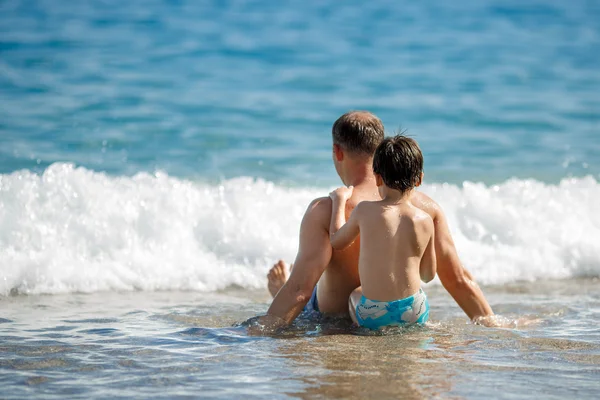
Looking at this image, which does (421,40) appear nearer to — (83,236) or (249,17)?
(249,17)

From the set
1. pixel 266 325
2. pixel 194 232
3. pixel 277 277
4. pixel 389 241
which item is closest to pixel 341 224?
pixel 389 241

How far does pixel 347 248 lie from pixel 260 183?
3.61 metres

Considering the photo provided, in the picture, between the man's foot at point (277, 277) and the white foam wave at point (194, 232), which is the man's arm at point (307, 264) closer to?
the man's foot at point (277, 277)

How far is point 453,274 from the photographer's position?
14.7ft

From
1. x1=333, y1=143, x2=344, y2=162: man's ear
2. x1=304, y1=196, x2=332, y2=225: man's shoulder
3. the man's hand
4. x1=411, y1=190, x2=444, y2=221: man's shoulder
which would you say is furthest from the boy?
the man's hand

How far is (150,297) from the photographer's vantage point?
581 cm

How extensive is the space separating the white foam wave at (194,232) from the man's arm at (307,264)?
6.49 feet

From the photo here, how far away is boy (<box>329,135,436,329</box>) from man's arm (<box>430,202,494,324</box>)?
0.25 metres

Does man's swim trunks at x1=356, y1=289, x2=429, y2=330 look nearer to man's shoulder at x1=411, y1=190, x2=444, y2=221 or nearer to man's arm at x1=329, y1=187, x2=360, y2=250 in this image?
man's arm at x1=329, y1=187, x2=360, y2=250

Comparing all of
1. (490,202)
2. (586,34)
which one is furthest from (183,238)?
(586,34)

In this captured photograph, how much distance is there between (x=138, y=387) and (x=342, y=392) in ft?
2.65

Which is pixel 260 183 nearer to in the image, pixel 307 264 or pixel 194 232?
pixel 194 232

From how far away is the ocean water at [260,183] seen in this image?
365cm

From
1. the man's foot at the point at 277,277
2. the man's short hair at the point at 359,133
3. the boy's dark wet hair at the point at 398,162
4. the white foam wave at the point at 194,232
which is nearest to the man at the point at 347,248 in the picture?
the man's short hair at the point at 359,133
